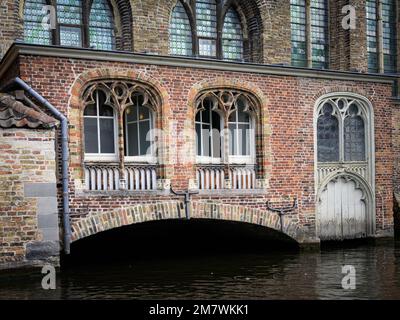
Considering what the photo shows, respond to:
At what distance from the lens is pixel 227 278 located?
1185cm

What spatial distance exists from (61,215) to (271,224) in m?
5.42

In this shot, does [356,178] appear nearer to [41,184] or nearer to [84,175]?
[84,175]

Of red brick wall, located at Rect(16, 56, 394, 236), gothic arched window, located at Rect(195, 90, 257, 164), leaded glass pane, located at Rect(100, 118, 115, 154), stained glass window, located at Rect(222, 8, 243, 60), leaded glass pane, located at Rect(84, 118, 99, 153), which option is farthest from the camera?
stained glass window, located at Rect(222, 8, 243, 60)

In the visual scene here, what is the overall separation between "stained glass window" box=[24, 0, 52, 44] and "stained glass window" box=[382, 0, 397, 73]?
498 inches

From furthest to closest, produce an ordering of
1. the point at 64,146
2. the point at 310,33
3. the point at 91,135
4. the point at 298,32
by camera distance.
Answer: the point at 310,33
the point at 298,32
the point at 91,135
the point at 64,146

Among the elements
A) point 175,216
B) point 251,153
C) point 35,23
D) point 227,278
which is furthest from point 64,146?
point 35,23

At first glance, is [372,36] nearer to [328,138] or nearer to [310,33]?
[310,33]

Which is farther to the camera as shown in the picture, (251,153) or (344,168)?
(344,168)

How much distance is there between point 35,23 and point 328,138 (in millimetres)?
8850

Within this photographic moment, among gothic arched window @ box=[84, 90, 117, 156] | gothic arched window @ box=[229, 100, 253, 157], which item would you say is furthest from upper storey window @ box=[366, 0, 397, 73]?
gothic arched window @ box=[84, 90, 117, 156]

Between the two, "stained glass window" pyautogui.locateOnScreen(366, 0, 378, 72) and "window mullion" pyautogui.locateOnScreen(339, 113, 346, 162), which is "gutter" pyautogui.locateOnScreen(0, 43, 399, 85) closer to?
"window mullion" pyautogui.locateOnScreen(339, 113, 346, 162)

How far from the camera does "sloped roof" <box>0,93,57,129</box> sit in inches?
428

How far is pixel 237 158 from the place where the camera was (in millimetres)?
14727
